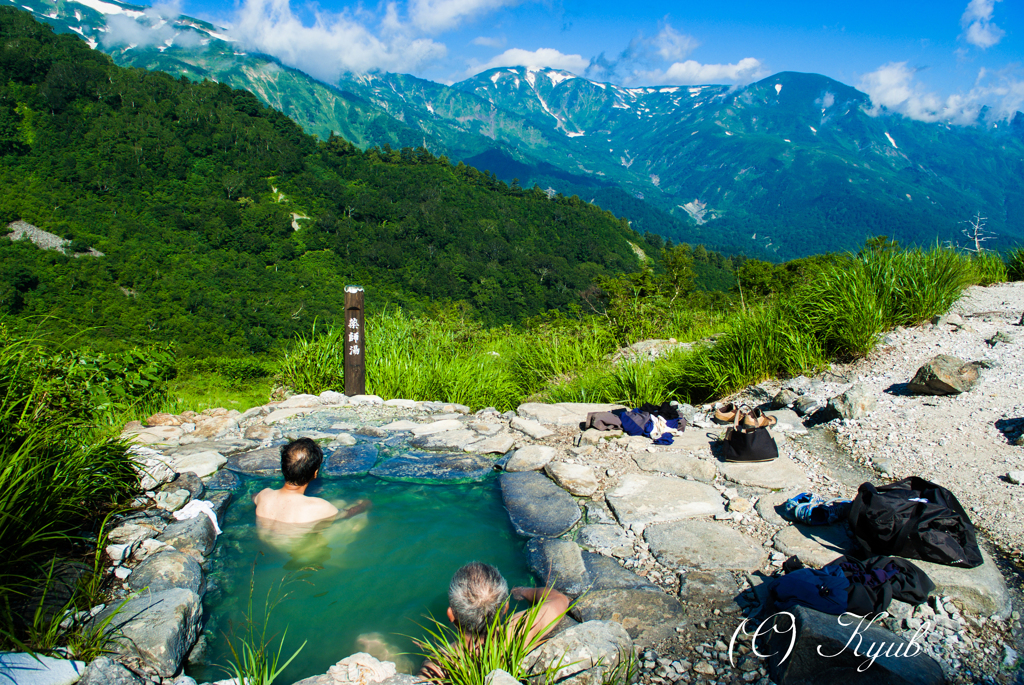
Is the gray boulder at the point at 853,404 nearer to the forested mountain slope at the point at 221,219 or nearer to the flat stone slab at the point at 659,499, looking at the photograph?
the flat stone slab at the point at 659,499

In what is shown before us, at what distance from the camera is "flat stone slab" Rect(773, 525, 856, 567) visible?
2.64 meters

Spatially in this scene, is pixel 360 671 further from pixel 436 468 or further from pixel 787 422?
pixel 787 422

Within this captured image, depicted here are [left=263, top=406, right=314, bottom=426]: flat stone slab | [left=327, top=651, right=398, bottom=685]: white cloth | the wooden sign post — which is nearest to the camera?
[left=327, top=651, right=398, bottom=685]: white cloth

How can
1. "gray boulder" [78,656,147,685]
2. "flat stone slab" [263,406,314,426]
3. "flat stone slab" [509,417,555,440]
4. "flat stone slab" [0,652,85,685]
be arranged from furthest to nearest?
1. "flat stone slab" [263,406,314,426]
2. "flat stone slab" [509,417,555,440]
3. "gray boulder" [78,656,147,685]
4. "flat stone slab" [0,652,85,685]

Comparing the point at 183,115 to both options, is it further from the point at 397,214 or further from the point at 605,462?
the point at 605,462

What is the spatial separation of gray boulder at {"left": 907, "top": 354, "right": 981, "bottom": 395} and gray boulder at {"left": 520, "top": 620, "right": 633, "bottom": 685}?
12.1ft

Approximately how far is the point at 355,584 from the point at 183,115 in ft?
247

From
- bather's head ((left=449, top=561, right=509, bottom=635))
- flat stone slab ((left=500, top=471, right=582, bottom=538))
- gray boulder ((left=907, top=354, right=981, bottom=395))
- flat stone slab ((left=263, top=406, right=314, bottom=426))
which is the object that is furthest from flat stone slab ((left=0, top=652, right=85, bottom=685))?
gray boulder ((left=907, top=354, right=981, bottom=395))

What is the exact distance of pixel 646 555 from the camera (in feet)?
9.33

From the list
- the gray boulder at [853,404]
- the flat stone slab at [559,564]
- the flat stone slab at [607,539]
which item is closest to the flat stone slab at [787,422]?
the gray boulder at [853,404]

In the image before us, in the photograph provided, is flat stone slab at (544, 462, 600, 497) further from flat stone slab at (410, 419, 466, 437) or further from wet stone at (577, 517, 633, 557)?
flat stone slab at (410, 419, 466, 437)

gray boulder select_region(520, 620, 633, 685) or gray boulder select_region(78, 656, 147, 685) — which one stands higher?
gray boulder select_region(520, 620, 633, 685)

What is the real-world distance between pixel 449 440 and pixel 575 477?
138 centimetres

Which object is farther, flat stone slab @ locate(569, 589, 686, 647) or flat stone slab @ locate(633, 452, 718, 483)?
flat stone slab @ locate(633, 452, 718, 483)
